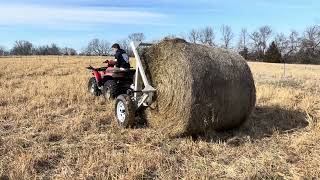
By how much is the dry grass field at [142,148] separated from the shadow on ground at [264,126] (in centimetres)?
2

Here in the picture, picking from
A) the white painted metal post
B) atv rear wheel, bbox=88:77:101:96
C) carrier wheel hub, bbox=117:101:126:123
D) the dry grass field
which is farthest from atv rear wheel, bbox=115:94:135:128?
atv rear wheel, bbox=88:77:101:96

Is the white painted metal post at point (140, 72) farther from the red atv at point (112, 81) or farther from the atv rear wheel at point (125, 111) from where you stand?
the red atv at point (112, 81)

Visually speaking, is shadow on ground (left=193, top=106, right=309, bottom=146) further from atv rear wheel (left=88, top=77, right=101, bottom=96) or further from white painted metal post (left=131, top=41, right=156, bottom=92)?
atv rear wheel (left=88, top=77, right=101, bottom=96)

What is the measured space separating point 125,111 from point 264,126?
275 centimetres

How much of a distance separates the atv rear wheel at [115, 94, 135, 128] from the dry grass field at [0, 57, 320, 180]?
205 millimetres

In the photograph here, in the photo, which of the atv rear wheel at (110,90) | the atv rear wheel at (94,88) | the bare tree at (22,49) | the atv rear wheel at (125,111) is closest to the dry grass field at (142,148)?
the atv rear wheel at (125,111)

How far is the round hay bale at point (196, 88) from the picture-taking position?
26.5 feet

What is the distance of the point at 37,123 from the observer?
30.1 feet

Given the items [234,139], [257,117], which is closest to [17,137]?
[234,139]

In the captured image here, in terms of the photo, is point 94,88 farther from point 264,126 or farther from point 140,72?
point 264,126

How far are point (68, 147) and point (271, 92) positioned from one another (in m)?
7.72

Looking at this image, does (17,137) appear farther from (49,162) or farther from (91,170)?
(91,170)

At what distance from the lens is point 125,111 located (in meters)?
9.07

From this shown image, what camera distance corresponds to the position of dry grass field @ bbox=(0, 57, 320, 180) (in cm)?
622
